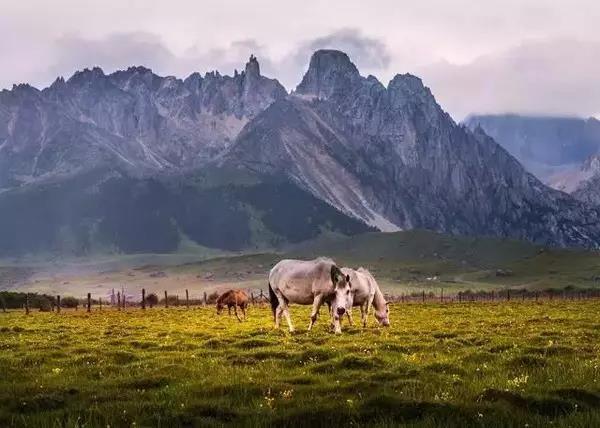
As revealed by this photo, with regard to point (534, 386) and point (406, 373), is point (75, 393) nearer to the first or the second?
point (406, 373)

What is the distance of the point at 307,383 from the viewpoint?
1845cm

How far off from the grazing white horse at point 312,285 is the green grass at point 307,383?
8.98 feet

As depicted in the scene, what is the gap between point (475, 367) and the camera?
21.0 m

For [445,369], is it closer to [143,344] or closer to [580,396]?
[580,396]

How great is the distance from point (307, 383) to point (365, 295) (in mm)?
23357

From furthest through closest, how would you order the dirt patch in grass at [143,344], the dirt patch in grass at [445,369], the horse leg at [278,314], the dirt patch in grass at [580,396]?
the horse leg at [278,314] → the dirt patch in grass at [143,344] → the dirt patch in grass at [445,369] → the dirt patch in grass at [580,396]

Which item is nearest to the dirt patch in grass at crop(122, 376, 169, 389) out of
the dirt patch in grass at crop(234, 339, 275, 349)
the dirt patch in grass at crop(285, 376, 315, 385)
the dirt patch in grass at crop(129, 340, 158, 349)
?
the dirt patch in grass at crop(285, 376, 315, 385)

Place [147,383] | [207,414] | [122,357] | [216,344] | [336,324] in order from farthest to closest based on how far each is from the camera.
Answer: [336,324] < [216,344] < [122,357] < [147,383] < [207,414]

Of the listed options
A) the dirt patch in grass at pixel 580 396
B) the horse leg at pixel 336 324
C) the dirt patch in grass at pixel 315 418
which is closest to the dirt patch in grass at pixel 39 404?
the dirt patch in grass at pixel 315 418

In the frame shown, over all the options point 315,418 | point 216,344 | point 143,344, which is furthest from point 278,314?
point 315,418

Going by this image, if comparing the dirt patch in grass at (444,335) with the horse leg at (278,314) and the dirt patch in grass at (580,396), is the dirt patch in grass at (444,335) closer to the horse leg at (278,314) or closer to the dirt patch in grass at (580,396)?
the horse leg at (278,314)

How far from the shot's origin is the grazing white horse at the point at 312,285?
33.3 m

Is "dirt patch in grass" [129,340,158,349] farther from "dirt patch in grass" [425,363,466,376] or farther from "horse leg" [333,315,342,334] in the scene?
"dirt patch in grass" [425,363,466,376]

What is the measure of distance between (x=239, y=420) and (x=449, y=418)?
4276 mm
